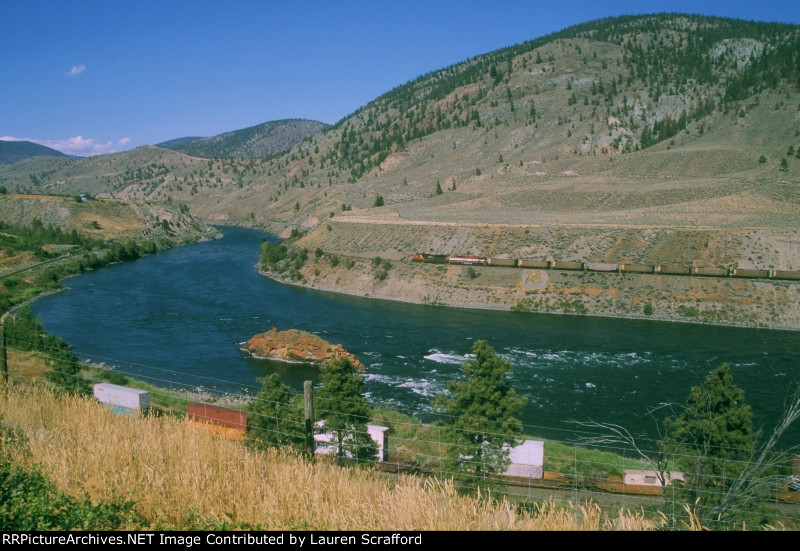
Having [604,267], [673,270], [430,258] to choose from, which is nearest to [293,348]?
[430,258]

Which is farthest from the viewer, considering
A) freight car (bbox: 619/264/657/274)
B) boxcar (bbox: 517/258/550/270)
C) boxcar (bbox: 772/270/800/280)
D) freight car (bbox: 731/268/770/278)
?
boxcar (bbox: 517/258/550/270)

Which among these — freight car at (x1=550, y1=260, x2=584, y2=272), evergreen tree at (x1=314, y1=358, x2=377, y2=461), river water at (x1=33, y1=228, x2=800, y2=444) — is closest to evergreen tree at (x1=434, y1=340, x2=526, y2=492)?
evergreen tree at (x1=314, y1=358, x2=377, y2=461)

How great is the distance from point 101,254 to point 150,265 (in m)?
5.99

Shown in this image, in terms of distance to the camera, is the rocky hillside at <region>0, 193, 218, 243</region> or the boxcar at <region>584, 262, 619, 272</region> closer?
the boxcar at <region>584, 262, 619, 272</region>

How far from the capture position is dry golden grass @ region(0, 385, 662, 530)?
491 cm

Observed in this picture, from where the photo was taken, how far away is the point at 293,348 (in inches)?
1194

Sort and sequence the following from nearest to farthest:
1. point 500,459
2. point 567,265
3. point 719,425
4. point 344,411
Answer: point 500,459, point 719,425, point 344,411, point 567,265

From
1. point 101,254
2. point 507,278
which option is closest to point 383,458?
point 507,278

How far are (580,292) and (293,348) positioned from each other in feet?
72.5

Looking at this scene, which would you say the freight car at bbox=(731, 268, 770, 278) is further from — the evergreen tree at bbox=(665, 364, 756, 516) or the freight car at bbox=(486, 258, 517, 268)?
the evergreen tree at bbox=(665, 364, 756, 516)

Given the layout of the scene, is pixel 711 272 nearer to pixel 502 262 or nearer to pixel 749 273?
pixel 749 273

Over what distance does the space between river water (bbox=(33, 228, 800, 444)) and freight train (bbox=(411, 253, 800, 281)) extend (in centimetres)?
565

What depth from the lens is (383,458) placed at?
15.4 meters
